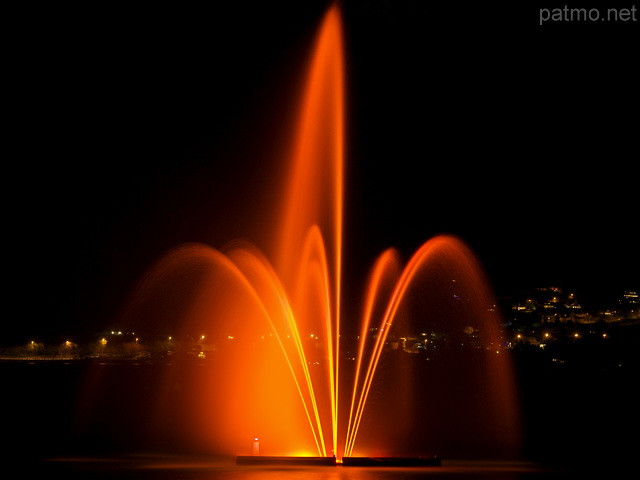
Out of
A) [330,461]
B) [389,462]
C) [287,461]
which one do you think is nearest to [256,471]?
[287,461]

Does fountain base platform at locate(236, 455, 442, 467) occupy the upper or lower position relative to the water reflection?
upper

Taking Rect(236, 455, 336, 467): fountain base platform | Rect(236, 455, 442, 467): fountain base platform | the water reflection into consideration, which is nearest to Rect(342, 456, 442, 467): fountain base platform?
Rect(236, 455, 442, 467): fountain base platform

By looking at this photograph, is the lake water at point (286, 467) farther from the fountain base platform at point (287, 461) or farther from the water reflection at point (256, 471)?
the fountain base platform at point (287, 461)

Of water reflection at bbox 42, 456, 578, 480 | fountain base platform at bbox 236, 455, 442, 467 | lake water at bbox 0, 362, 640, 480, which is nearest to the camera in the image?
water reflection at bbox 42, 456, 578, 480

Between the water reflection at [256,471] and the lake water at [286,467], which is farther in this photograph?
the lake water at [286,467]

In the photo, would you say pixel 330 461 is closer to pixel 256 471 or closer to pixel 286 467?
pixel 286 467

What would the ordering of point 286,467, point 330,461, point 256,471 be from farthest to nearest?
point 330,461 → point 286,467 → point 256,471

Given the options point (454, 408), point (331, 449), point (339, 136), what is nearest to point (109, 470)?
point (331, 449)

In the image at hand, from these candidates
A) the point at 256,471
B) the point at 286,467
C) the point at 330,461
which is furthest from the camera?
the point at 330,461

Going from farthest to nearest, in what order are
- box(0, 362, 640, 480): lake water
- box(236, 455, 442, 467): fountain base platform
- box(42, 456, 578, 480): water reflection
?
box(236, 455, 442, 467): fountain base platform, box(0, 362, 640, 480): lake water, box(42, 456, 578, 480): water reflection

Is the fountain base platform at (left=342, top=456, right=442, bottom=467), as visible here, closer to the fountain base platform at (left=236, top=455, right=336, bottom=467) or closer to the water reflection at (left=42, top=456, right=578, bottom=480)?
the water reflection at (left=42, top=456, right=578, bottom=480)

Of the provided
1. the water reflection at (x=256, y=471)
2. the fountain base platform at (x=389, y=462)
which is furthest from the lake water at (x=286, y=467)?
the fountain base platform at (x=389, y=462)

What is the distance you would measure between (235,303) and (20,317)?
779 inches

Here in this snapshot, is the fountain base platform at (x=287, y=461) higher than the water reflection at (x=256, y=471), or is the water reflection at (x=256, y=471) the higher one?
the fountain base platform at (x=287, y=461)
